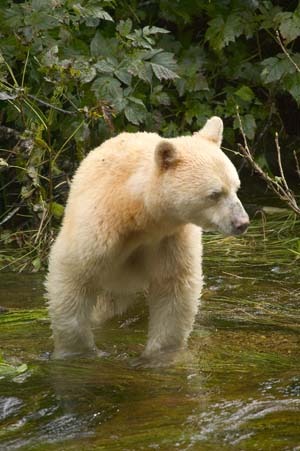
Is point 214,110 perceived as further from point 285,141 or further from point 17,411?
point 17,411

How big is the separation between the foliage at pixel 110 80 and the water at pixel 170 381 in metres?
1.10

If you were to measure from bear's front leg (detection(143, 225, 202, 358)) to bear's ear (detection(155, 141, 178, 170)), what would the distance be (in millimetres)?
492

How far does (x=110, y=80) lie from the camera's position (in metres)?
8.14

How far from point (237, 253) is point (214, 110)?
177 cm

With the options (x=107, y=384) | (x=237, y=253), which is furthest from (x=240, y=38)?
(x=107, y=384)

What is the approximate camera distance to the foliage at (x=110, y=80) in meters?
7.97

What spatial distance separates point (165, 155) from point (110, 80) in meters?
2.91

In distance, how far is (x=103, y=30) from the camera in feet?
29.8

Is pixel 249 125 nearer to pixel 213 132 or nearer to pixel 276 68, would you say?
pixel 276 68

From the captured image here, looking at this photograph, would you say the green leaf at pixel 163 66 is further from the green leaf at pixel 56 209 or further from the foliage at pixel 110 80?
the green leaf at pixel 56 209

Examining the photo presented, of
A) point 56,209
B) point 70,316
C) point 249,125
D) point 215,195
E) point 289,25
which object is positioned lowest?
point 70,316

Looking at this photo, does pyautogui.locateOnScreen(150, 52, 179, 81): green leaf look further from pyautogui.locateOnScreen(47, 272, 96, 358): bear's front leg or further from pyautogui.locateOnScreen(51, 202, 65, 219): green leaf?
pyautogui.locateOnScreen(47, 272, 96, 358): bear's front leg

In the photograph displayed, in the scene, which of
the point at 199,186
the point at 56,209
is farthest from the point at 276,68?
the point at 199,186

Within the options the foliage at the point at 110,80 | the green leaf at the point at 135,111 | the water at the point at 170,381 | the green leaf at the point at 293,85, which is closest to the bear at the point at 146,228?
the water at the point at 170,381
